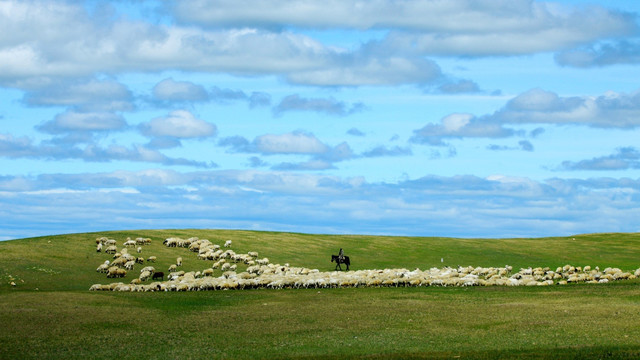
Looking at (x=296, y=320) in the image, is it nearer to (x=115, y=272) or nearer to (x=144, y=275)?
(x=144, y=275)

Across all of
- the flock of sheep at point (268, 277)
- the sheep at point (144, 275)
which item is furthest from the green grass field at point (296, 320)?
the flock of sheep at point (268, 277)

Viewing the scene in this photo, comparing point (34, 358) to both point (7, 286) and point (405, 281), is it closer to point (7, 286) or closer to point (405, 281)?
point (7, 286)

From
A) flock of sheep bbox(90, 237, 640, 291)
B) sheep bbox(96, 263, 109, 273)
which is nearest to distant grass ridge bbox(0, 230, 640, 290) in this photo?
sheep bbox(96, 263, 109, 273)

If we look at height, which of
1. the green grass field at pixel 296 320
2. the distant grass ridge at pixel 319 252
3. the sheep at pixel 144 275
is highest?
the distant grass ridge at pixel 319 252

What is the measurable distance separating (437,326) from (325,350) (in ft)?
23.9

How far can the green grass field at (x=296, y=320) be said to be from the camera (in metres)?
26.3

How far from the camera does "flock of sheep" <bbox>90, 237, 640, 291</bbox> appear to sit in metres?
48.2

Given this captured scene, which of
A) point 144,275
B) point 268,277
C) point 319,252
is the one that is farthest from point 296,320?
point 319,252

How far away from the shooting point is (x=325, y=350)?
2645 centimetres

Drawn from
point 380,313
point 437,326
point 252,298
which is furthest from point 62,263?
point 437,326

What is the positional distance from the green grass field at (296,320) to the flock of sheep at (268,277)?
1.59 metres

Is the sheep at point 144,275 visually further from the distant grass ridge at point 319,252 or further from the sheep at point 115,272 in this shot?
the sheep at point 115,272

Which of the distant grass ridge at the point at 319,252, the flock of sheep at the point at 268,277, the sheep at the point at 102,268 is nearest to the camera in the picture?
the flock of sheep at the point at 268,277

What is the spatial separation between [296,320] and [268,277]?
1733cm
